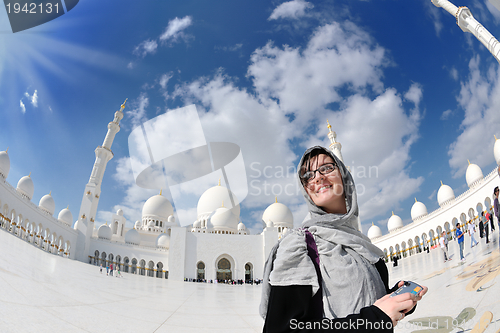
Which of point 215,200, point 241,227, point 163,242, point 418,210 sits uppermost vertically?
point 215,200

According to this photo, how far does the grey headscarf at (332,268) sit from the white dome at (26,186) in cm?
2633

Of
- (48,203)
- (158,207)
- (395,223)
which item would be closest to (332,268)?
(48,203)

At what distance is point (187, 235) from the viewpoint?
21328 millimetres

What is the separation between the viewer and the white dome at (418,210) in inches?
934

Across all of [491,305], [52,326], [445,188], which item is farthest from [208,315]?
[445,188]

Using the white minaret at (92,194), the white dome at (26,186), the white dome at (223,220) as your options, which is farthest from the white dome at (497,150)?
the white dome at (26,186)

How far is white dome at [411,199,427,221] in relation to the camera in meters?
23.7

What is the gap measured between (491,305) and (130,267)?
2400 centimetres

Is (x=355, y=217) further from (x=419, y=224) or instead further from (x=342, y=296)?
(x=419, y=224)

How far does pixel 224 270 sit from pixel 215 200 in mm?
8266

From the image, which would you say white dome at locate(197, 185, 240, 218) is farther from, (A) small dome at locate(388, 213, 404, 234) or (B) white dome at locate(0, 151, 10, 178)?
(B) white dome at locate(0, 151, 10, 178)

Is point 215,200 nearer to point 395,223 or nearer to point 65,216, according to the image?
point 65,216

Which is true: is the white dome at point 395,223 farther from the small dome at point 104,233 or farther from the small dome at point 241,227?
the small dome at point 104,233

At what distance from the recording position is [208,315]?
150 inches
